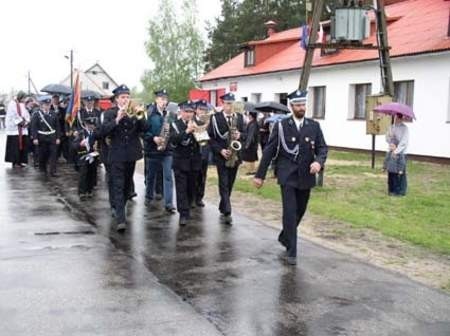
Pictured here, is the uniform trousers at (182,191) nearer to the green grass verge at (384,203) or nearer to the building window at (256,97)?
the green grass verge at (384,203)

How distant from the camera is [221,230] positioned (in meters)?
8.90

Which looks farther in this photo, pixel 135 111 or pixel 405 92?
pixel 405 92

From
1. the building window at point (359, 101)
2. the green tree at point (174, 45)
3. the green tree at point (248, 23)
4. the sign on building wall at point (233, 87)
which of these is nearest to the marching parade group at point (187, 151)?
the building window at point (359, 101)

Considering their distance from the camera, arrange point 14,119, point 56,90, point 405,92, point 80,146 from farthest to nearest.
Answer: point 405,92 < point 56,90 < point 14,119 < point 80,146

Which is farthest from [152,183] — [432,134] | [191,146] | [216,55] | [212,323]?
[216,55]

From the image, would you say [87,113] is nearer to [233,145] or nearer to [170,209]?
[170,209]

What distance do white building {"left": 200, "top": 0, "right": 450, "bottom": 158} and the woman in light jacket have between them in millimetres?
12719

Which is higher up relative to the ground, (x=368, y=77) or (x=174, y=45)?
(x=174, y=45)

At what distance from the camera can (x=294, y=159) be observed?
7.30 metres

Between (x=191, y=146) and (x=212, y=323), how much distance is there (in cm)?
472

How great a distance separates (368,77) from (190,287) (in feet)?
67.7

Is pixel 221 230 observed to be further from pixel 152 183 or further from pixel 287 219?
pixel 152 183

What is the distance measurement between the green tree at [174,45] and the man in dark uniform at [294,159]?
190 feet

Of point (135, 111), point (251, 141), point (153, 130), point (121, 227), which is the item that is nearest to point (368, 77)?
point (251, 141)
